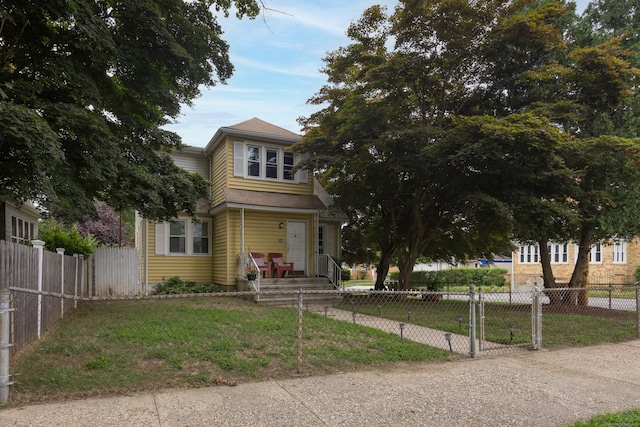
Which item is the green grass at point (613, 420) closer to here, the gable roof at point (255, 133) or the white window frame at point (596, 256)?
the gable roof at point (255, 133)

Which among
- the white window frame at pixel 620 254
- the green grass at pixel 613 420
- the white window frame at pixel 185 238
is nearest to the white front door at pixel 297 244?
the white window frame at pixel 185 238

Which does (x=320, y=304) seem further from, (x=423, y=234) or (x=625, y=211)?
(x=625, y=211)

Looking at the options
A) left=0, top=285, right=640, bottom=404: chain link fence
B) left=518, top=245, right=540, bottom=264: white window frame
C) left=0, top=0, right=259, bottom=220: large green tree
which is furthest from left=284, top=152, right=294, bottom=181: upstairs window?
left=518, top=245, right=540, bottom=264: white window frame

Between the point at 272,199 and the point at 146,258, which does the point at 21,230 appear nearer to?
the point at 146,258

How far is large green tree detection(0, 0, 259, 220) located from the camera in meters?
6.68

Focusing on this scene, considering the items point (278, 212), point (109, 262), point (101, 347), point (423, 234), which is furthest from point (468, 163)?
point (109, 262)

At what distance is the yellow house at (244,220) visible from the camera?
15.8 metres

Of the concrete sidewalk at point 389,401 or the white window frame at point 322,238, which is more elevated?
the white window frame at point 322,238

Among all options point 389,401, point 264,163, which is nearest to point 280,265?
point 264,163

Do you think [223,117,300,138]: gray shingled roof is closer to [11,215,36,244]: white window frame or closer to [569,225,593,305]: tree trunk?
[11,215,36,244]: white window frame

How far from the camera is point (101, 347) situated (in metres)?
6.49

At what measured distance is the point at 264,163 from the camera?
16.8 meters

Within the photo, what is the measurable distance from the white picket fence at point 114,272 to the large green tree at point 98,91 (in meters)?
4.63

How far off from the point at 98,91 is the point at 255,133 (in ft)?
26.2
